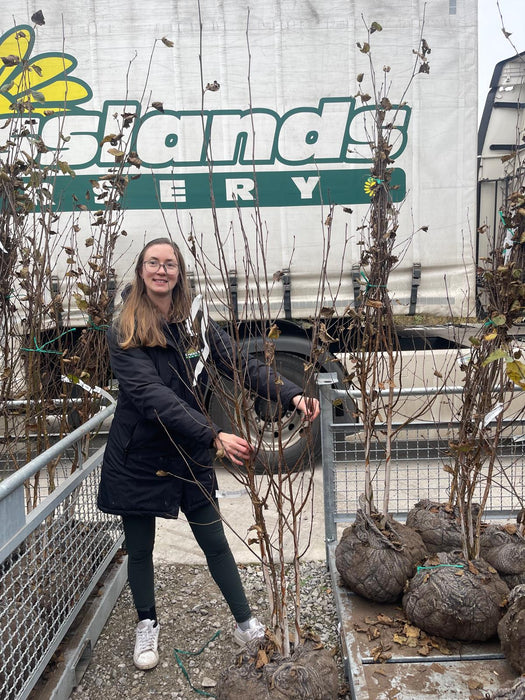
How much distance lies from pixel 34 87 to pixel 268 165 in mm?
1964

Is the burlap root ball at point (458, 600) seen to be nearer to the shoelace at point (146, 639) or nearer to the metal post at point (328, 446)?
the metal post at point (328, 446)

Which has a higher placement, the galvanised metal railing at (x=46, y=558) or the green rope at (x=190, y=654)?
the galvanised metal railing at (x=46, y=558)

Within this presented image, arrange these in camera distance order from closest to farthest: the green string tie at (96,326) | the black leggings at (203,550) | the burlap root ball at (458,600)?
the burlap root ball at (458,600) → the black leggings at (203,550) → the green string tie at (96,326)

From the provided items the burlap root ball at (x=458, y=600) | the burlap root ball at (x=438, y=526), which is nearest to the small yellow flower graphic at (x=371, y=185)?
the burlap root ball at (x=438, y=526)

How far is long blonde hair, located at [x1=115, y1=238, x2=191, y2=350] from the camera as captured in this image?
242cm

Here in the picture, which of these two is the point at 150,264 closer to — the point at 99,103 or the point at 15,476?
the point at 15,476

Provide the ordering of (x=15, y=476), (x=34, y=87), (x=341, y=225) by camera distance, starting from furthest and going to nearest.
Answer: (x=341, y=225) < (x=34, y=87) < (x=15, y=476)

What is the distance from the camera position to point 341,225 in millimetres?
4977

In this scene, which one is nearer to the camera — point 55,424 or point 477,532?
point 477,532

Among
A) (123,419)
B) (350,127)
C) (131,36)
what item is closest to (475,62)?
(350,127)

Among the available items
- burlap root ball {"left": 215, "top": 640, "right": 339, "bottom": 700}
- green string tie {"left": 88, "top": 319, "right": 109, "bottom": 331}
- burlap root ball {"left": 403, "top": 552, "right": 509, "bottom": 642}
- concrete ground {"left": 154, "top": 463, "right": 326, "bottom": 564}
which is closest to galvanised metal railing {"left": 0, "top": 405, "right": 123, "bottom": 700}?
green string tie {"left": 88, "top": 319, "right": 109, "bottom": 331}

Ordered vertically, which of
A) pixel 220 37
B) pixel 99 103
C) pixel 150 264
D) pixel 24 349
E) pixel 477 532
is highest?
pixel 220 37

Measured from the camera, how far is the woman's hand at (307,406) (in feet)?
6.68

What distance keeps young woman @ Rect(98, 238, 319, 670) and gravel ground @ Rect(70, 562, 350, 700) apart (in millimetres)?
112
